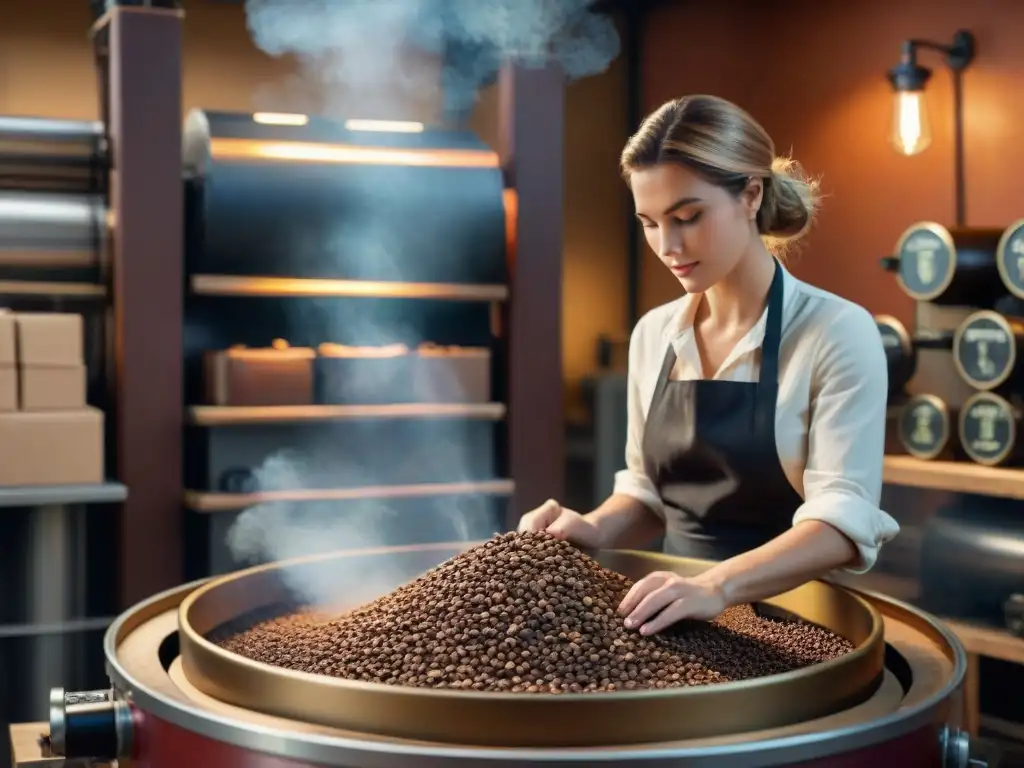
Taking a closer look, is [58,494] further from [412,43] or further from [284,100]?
[412,43]

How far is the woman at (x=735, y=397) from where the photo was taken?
1.44 metres

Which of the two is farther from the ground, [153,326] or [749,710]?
[153,326]

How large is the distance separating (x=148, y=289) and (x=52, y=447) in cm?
54

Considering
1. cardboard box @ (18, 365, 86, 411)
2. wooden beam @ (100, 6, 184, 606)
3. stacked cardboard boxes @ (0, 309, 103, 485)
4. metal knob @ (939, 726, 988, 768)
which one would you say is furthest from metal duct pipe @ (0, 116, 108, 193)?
metal knob @ (939, 726, 988, 768)

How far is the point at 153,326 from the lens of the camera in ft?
11.8

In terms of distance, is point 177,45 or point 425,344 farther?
point 425,344

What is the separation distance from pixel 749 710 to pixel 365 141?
2.96m

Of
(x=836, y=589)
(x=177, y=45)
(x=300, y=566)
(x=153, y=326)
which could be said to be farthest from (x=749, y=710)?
(x=177, y=45)

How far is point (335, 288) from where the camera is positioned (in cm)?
373

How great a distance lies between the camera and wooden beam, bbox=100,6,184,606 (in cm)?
356

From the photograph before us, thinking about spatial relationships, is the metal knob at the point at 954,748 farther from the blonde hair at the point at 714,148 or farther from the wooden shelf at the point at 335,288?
the wooden shelf at the point at 335,288

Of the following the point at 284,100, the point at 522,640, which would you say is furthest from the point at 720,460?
the point at 284,100

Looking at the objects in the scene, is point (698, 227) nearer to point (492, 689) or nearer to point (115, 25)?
point (492, 689)

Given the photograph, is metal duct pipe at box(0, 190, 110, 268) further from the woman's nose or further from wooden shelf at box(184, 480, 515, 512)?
the woman's nose
